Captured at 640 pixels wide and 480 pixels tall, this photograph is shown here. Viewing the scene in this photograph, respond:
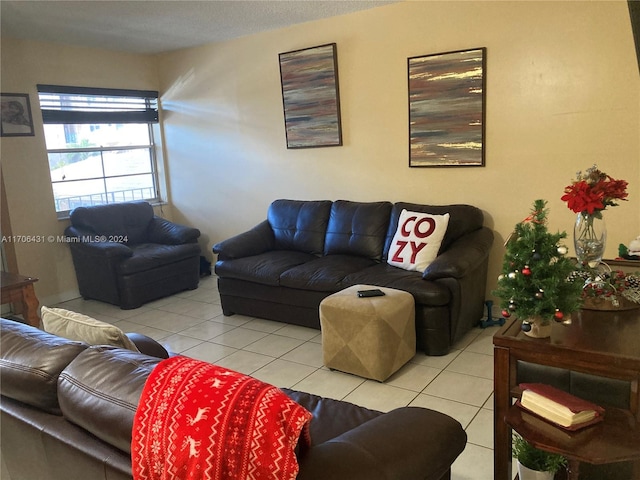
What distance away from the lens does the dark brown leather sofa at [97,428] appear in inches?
45.6

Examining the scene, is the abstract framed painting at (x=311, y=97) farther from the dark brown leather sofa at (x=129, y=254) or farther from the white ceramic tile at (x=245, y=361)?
the white ceramic tile at (x=245, y=361)

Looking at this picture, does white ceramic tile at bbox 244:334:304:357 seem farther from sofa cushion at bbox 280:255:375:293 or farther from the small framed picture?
the small framed picture

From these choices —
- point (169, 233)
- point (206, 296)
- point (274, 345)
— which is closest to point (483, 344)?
point (274, 345)

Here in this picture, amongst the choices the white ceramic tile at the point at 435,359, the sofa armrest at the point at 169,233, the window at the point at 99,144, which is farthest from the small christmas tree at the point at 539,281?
the window at the point at 99,144

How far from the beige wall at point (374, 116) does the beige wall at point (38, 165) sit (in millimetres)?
12

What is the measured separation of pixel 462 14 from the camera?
3.67 m

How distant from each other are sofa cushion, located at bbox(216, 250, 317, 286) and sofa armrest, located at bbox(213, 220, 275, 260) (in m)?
0.06

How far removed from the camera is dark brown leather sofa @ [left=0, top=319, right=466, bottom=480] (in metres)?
1.16

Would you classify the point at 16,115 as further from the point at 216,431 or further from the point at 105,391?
→ the point at 216,431

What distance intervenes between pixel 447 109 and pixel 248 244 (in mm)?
1990

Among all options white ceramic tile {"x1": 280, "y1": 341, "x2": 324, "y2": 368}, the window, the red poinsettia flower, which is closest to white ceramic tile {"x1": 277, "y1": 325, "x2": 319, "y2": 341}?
white ceramic tile {"x1": 280, "y1": 341, "x2": 324, "y2": 368}

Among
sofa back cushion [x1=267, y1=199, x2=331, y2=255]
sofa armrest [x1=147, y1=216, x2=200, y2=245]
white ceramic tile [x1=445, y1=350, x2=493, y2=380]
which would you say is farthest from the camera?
sofa armrest [x1=147, y1=216, x2=200, y2=245]

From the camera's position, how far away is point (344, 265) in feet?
12.5

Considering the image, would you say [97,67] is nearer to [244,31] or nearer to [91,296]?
[244,31]
